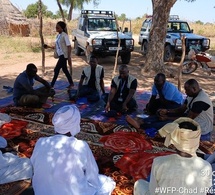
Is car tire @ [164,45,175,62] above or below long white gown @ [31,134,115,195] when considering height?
above

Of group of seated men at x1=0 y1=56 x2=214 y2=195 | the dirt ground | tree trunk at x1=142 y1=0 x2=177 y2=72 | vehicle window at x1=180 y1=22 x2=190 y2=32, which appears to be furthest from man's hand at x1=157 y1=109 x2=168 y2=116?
vehicle window at x1=180 y1=22 x2=190 y2=32

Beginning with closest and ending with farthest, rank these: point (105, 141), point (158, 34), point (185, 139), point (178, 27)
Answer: point (185, 139) < point (105, 141) < point (158, 34) < point (178, 27)

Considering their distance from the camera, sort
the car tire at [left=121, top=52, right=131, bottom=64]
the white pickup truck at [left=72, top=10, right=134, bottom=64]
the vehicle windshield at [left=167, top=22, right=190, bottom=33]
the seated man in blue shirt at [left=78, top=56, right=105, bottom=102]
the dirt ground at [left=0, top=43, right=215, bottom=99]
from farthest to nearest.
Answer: the vehicle windshield at [left=167, top=22, right=190, bottom=33] < the car tire at [left=121, top=52, right=131, bottom=64] < the white pickup truck at [left=72, top=10, right=134, bottom=64] < the dirt ground at [left=0, top=43, right=215, bottom=99] < the seated man in blue shirt at [left=78, top=56, right=105, bottom=102]

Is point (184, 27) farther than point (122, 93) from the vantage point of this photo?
Yes

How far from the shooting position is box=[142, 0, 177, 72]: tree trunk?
9.58 meters

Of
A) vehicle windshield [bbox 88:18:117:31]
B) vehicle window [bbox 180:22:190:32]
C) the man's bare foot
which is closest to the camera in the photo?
the man's bare foot

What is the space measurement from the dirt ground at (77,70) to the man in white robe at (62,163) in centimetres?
519

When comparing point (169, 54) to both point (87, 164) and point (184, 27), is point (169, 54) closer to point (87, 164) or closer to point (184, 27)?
point (184, 27)

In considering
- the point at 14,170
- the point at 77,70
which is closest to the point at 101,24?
the point at 77,70

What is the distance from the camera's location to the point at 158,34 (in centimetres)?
981

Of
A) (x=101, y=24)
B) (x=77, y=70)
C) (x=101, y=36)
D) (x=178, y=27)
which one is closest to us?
(x=77, y=70)

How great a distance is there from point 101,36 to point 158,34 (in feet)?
8.99

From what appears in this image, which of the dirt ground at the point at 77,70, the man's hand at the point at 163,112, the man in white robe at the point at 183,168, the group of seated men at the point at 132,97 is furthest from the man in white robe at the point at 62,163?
the dirt ground at the point at 77,70

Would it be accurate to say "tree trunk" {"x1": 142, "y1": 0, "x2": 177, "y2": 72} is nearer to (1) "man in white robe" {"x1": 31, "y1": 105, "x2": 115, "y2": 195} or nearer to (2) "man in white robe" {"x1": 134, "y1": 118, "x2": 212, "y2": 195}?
(1) "man in white robe" {"x1": 31, "y1": 105, "x2": 115, "y2": 195}
